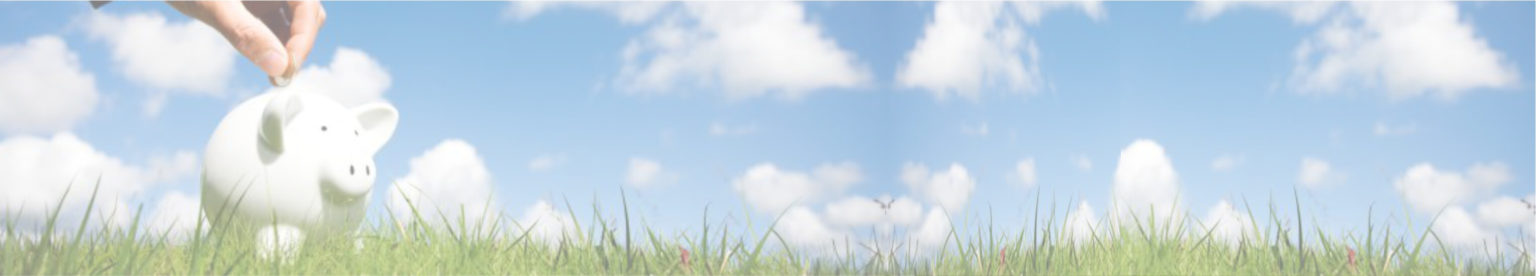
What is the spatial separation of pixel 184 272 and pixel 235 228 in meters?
0.66

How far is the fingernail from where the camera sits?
2.75 meters

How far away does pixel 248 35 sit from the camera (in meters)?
2.72

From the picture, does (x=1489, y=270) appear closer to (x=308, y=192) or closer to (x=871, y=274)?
(x=871, y=274)

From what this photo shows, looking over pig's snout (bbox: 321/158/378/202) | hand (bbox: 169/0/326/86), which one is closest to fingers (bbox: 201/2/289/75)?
hand (bbox: 169/0/326/86)

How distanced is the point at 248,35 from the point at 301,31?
0.63 ft

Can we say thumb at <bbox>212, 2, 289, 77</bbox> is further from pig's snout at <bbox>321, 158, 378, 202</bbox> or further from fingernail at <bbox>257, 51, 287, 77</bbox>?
pig's snout at <bbox>321, 158, 378, 202</bbox>

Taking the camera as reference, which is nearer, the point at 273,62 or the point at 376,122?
the point at 273,62

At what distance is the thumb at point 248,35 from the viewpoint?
2719 mm

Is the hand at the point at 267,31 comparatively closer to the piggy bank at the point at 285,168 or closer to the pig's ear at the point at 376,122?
the piggy bank at the point at 285,168

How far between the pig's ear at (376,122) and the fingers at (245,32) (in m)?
0.35

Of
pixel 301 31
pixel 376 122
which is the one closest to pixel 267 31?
pixel 301 31

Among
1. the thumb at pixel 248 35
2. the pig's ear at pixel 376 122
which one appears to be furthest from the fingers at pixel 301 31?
the pig's ear at pixel 376 122

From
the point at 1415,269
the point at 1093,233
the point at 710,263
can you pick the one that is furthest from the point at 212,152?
the point at 1415,269

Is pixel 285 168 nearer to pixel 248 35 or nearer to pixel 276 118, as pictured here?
pixel 276 118
